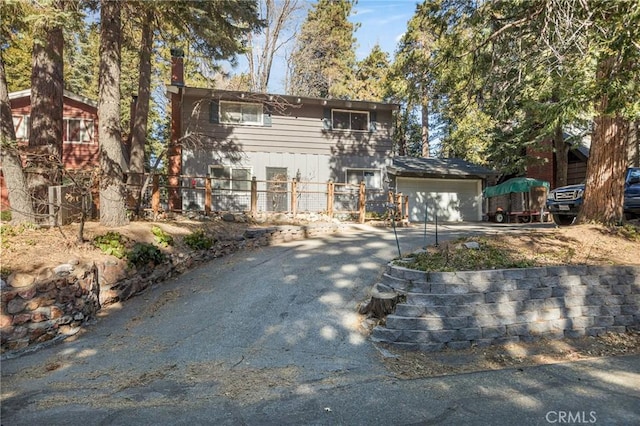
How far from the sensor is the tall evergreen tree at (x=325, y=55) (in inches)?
957

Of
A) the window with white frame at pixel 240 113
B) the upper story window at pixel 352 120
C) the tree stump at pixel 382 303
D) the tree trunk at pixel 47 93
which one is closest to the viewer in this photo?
the tree stump at pixel 382 303

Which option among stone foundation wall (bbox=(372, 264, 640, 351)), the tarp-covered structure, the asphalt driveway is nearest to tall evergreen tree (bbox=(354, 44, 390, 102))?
the tarp-covered structure

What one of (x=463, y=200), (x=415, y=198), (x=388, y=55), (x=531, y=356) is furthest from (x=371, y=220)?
(x=388, y=55)

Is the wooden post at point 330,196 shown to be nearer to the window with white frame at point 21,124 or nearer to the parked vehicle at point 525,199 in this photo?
the parked vehicle at point 525,199

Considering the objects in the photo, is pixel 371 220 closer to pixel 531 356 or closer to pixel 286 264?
pixel 286 264

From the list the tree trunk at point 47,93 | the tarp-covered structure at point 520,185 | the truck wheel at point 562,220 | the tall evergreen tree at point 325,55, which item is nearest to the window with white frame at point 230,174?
the tree trunk at point 47,93

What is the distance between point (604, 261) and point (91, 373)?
6.99m

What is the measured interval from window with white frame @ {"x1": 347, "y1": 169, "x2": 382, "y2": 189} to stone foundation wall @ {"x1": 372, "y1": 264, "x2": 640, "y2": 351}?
9.92 m

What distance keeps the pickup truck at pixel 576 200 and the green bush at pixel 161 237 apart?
969 centimetres

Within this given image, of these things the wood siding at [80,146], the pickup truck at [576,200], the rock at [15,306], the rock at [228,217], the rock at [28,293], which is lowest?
the rock at [15,306]

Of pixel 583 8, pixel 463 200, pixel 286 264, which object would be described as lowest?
pixel 286 264

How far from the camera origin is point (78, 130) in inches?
688

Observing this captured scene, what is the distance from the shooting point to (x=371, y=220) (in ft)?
42.7

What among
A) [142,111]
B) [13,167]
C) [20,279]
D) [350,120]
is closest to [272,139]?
[350,120]
